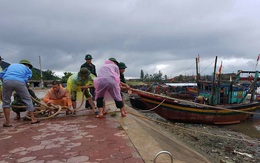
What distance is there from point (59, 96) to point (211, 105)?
37.6 feet

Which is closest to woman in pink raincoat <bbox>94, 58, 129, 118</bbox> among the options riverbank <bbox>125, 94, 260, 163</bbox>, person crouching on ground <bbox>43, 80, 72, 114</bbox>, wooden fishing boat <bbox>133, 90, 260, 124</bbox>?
person crouching on ground <bbox>43, 80, 72, 114</bbox>

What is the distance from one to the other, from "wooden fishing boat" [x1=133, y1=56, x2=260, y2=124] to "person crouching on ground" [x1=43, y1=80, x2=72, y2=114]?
21.7 feet

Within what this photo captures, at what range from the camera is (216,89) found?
50.0 ft

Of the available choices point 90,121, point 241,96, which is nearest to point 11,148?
point 90,121

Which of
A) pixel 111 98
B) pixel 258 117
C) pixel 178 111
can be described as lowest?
pixel 258 117

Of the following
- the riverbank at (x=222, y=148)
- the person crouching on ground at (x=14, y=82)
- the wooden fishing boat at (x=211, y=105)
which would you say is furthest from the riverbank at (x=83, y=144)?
the wooden fishing boat at (x=211, y=105)

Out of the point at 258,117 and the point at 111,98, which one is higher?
the point at 111,98

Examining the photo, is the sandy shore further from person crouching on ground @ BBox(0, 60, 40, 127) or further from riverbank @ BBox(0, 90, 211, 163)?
person crouching on ground @ BBox(0, 60, 40, 127)

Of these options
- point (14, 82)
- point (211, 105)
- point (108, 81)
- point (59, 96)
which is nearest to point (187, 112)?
point (211, 105)

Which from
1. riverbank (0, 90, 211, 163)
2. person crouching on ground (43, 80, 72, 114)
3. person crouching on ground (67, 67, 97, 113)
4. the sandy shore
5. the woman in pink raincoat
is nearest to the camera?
riverbank (0, 90, 211, 163)

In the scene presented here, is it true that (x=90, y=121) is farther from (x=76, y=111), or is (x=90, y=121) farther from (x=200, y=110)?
(x=200, y=110)

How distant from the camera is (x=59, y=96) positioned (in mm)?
6449

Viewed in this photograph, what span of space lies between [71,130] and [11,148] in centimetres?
125

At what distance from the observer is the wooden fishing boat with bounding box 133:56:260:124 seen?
13523 mm
